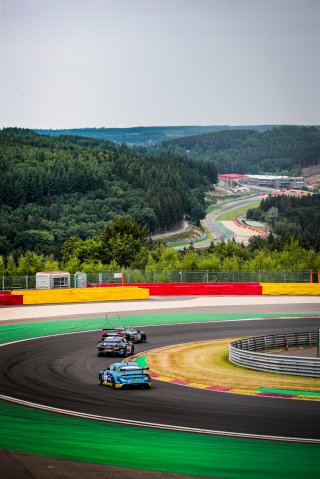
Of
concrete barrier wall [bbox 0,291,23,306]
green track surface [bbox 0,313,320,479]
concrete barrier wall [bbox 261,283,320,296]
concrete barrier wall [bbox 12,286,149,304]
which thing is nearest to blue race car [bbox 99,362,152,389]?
green track surface [bbox 0,313,320,479]

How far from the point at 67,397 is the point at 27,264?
82.6 m

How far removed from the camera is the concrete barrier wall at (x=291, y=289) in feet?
268

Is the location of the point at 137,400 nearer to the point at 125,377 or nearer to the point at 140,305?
the point at 125,377

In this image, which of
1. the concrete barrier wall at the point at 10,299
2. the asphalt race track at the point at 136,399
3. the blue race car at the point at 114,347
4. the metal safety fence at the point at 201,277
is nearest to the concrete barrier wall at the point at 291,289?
the metal safety fence at the point at 201,277

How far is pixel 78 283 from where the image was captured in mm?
85875

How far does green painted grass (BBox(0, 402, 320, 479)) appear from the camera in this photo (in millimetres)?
21734

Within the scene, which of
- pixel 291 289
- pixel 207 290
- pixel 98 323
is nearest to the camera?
pixel 98 323

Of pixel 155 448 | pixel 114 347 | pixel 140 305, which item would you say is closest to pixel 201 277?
pixel 140 305

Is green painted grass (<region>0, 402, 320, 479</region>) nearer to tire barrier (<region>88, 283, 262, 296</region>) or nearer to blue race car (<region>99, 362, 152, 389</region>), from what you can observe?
blue race car (<region>99, 362, 152, 389</region>)

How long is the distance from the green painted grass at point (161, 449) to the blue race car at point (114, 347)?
52.9 ft

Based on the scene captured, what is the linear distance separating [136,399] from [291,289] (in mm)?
52224

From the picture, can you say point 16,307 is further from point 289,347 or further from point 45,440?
point 45,440

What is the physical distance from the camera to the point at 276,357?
36.7 meters

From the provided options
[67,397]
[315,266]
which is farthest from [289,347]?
[315,266]
